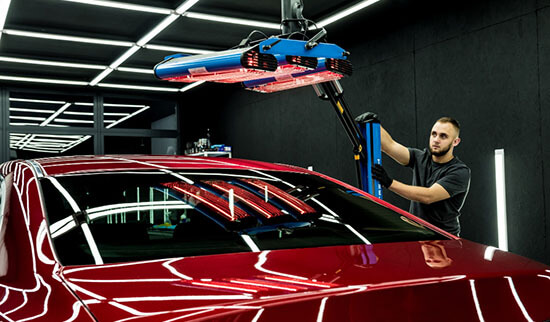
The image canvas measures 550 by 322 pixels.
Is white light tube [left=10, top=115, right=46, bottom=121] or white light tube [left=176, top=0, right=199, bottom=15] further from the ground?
white light tube [left=176, top=0, right=199, bottom=15]

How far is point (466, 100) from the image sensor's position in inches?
224

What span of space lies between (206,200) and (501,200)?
4365mm

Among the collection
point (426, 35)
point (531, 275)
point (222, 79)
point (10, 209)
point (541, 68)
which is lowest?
point (531, 275)

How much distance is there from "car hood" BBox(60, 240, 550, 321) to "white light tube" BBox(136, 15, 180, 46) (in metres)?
5.91

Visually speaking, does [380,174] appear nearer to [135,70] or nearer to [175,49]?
[175,49]

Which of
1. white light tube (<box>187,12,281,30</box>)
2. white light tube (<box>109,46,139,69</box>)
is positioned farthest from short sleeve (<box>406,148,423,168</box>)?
white light tube (<box>109,46,139,69</box>)

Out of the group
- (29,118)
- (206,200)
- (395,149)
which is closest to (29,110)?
(29,118)

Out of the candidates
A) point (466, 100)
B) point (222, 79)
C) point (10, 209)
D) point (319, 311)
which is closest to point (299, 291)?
point (319, 311)

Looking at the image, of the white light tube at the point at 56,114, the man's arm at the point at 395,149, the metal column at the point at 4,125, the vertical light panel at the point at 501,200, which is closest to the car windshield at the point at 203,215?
the man's arm at the point at 395,149

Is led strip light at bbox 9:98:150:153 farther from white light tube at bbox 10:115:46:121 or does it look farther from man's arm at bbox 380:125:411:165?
man's arm at bbox 380:125:411:165

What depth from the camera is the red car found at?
744 mm

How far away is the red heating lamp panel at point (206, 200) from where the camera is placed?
1.33m

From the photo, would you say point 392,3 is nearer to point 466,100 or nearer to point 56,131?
point 466,100

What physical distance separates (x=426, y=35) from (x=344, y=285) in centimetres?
595
